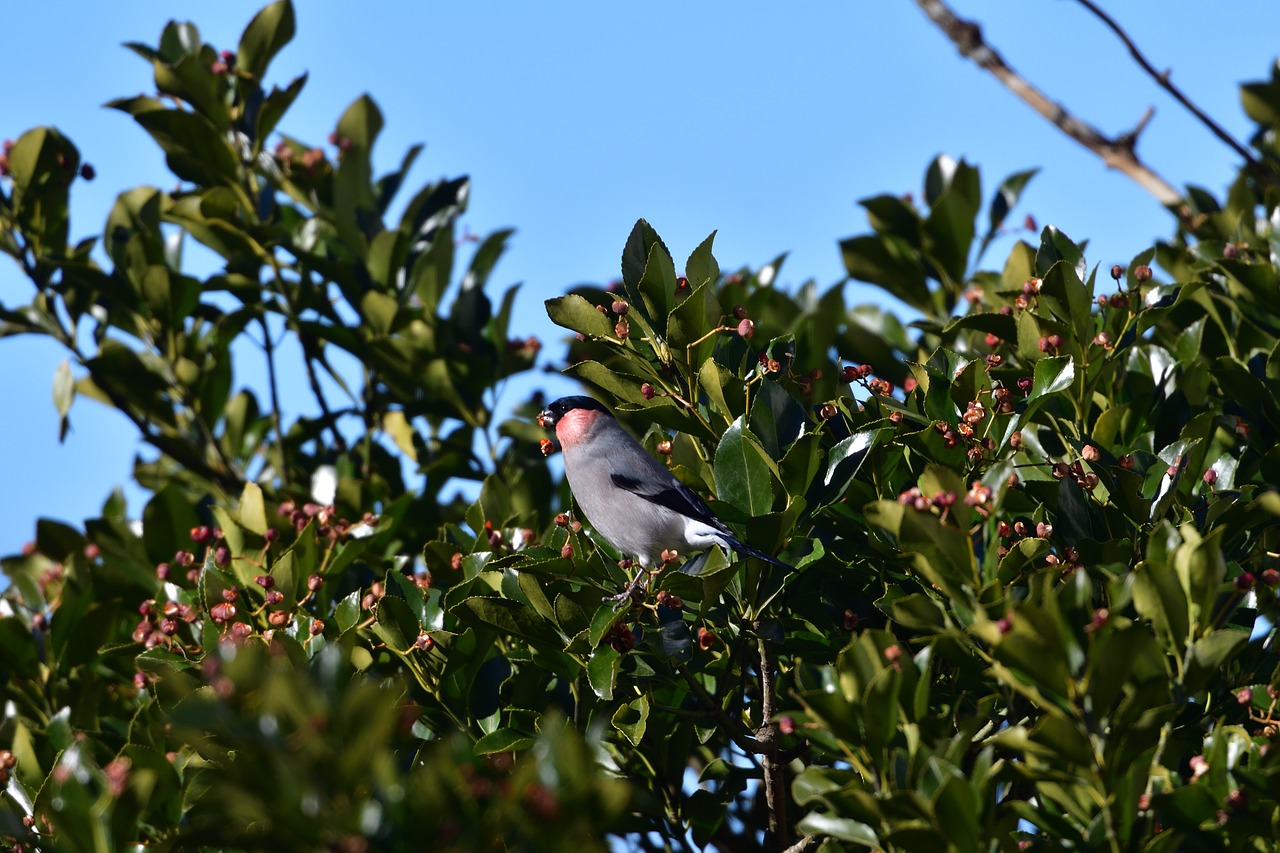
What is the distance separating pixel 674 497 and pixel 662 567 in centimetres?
85

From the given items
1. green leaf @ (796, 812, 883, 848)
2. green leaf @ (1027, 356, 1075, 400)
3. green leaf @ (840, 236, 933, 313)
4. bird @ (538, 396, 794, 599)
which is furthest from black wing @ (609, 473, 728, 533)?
green leaf @ (840, 236, 933, 313)

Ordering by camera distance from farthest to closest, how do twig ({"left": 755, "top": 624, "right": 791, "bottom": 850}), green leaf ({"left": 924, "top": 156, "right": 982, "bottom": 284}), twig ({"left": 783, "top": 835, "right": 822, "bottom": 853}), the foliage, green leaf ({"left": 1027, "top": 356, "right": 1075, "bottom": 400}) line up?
green leaf ({"left": 924, "top": 156, "right": 982, "bottom": 284}) < green leaf ({"left": 1027, "top": 356, "right": 1075, "bottom": 400}) < twig ({"left": 755, "top": 624, "right": 791, "bottom": 850}) < twig ({"left": 783, "top": 835, "right": 822, "bottom": 853}) < the foliage

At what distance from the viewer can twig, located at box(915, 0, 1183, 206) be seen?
17.6 ft

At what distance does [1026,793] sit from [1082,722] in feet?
2.45

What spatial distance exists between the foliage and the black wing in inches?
4.4

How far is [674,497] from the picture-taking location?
3809mm

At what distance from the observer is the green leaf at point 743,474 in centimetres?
282

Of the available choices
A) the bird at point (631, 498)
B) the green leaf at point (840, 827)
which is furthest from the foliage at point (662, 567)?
the bird at point (631, 498)

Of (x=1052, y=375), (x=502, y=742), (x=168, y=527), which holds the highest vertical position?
(x=168, y=527)

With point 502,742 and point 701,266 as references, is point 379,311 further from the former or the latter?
point 502,742

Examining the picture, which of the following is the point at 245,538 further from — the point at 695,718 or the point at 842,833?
the point at 842,833

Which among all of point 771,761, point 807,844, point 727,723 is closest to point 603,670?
point 727,723

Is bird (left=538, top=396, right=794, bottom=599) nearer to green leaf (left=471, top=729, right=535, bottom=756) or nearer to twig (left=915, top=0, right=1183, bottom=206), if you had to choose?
green leaf (left=471, top=729, right=535, bottom=756)

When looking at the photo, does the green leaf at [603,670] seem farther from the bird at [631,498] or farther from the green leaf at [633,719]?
the bird at [631,498]
